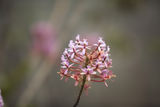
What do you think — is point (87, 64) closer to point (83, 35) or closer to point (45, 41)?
point (45, 41)

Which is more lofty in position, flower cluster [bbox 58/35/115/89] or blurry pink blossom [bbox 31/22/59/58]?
blurry pink blossom [bbox 31/22/59/58]

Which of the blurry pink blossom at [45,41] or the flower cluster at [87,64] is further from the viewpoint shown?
the blurry pink blossom at [45,41]

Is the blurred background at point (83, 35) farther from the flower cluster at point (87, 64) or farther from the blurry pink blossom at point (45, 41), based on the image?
the flower cluster at point (87, 64)

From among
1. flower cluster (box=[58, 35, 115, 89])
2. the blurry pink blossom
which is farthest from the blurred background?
flower cluster (box=[58, 35, 115, 89])

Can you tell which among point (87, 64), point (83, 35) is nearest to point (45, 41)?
point (83, 35)

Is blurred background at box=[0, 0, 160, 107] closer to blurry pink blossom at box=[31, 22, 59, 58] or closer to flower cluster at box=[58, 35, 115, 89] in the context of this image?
blurry pink blossom at box=[31, 22, 59, 58]

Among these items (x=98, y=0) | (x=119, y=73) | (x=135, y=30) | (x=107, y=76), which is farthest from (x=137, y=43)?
(x=107, y=76)

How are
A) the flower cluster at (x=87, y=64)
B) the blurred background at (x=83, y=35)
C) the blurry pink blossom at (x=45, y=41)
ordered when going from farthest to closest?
the blurred background at (x=83, y=35) < the blurry pink blossom at (x=45, y=41) < the flower cluster at (x=87, y=64)

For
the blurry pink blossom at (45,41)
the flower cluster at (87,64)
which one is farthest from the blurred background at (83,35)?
the flower cluster at (87,64)

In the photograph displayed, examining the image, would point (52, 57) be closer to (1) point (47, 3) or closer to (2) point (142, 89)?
(1) point (47, 3)
